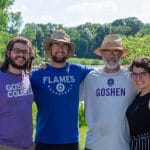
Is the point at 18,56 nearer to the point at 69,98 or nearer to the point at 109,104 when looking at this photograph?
the point at 69,98

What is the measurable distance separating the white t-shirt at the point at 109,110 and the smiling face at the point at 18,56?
36.2 inches

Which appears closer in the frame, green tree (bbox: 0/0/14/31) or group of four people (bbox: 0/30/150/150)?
group of four people (bbox: 0/30/150/150)

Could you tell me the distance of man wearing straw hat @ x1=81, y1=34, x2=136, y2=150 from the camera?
6312mm

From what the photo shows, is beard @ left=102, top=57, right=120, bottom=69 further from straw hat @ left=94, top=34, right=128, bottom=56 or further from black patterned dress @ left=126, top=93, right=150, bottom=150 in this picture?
black patterned dress @ left=126, top=93, right=150, bottom=150

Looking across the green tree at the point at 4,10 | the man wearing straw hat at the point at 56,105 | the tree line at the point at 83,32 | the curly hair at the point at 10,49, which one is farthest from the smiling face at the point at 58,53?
the tree line at the point at 83,32

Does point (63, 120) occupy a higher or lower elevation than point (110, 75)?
lower

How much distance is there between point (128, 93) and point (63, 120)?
897mm

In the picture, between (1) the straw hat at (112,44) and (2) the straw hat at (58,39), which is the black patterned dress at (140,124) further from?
(2) the straw hat at (58,39)

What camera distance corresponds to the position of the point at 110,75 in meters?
6.45

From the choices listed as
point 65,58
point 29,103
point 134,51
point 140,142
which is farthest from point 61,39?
point 134,51

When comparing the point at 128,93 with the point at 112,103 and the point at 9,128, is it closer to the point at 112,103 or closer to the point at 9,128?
the point at 112,103

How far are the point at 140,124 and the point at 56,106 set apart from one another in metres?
1.19

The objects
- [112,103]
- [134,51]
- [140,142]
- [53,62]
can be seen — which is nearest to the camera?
[140,142]

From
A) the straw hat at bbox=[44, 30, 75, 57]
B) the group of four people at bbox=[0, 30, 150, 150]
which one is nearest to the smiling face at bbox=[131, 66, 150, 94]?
the group of four people at bbox=[0, 30, 150, 150]
